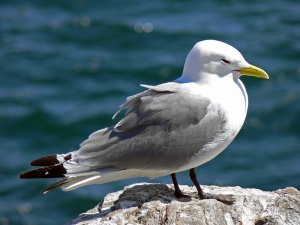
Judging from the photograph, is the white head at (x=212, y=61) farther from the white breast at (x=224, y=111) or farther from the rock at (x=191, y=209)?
the rock at (x=191, y=209)

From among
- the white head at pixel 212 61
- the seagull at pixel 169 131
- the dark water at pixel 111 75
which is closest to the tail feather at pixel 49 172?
the seagull at pixel 169 131

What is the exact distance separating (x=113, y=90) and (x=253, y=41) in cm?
304

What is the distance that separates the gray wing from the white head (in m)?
0.22

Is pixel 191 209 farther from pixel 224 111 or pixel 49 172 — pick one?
pixel 49 172

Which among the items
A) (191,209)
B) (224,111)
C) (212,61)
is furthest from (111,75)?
(191,209)

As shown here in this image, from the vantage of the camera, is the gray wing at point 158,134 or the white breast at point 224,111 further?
the white breast at point 224,111

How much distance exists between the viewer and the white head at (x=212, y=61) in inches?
250

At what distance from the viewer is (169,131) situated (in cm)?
619

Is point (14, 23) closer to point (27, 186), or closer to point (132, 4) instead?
point (132, 4)

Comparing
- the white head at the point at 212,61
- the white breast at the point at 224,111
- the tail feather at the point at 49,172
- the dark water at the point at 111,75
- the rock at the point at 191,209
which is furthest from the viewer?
the dark water at the point at 111,75

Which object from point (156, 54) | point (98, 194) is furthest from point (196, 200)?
point (156, 54)

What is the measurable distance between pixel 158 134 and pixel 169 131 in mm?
101

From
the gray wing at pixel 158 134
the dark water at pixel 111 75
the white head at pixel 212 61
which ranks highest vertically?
the dark water at pixel 111 75

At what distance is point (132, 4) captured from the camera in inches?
667
